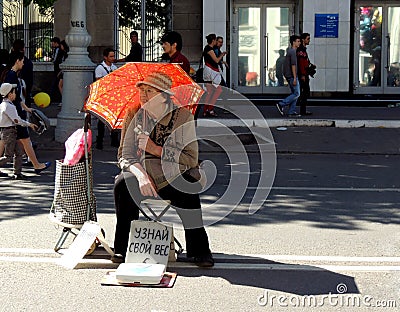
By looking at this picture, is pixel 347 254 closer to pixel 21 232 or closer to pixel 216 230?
pixel 216 230

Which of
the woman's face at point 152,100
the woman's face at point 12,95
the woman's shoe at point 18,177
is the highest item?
the woman's face at point 152,100

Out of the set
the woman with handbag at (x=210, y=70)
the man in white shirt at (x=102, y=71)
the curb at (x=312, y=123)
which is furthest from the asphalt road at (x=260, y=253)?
the woman with handbag at (x=210, y=70)

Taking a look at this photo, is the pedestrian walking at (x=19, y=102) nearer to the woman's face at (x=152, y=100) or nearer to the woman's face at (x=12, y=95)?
the woman's face at (x=12, y=95)

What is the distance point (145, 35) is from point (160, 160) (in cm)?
1533

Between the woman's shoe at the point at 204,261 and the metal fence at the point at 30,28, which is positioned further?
the metal fence at the point at 30,28

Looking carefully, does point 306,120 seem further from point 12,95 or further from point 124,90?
point 124,90

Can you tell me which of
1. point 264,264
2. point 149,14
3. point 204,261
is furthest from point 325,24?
point 204,261

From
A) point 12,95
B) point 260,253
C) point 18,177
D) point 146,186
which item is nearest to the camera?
point 146,186

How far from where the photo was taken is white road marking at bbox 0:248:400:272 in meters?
6.99

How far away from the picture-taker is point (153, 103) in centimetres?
698

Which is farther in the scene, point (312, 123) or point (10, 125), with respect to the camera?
point (312, 123)

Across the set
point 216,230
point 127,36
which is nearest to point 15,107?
point 216,230

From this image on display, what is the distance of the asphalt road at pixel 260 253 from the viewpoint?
613 centimetres

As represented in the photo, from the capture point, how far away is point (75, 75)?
1530cm
